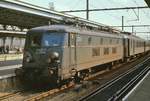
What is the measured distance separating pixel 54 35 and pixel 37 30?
0.94 m

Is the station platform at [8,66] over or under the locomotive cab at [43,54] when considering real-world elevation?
under

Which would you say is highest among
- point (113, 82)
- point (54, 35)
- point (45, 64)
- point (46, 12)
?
point (46, 12)

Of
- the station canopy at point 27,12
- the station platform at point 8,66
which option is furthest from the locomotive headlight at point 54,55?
the station canopy at point 27,12

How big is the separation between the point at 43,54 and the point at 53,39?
2.73ft

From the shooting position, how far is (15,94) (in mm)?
14648

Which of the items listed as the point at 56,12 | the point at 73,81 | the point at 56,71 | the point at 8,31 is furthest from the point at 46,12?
the point at 56,71

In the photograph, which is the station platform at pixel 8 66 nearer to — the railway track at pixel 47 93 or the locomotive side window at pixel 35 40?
the locomotive side window at pixel 35 40

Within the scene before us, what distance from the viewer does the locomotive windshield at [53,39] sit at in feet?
51.6

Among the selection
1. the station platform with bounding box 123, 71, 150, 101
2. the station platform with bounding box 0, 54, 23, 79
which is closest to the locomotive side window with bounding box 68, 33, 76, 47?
the station platform with bounding box 0, 54, 23, 79

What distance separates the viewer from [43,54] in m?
15.7

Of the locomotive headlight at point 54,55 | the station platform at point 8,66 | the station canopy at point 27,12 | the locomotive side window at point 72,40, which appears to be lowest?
the station platform at point 8,66

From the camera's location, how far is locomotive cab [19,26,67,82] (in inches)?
595

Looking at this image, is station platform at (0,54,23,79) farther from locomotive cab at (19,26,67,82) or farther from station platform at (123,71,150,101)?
station platform at (123,71,150,101)

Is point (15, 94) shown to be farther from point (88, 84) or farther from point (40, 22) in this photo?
point (40, 22)
